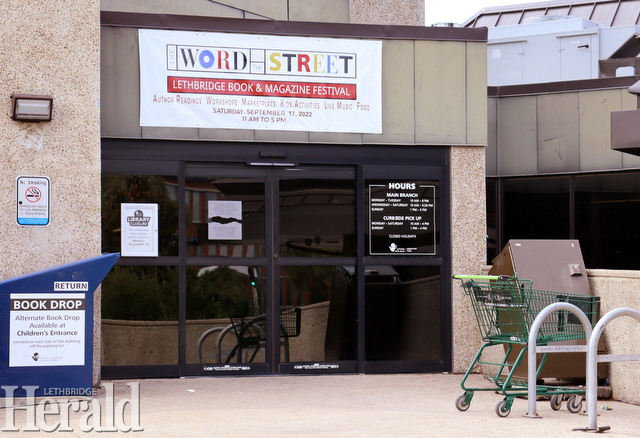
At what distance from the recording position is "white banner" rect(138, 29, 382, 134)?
33.8ft

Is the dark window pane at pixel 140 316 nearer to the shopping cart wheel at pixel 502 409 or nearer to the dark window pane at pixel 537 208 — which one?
the shopping cart wheel at pixel 502 409

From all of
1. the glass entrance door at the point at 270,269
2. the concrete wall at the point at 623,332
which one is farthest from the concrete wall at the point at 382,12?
the concrete wall at the point at 623,332

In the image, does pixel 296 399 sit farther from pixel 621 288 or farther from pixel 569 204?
pixel 569 204

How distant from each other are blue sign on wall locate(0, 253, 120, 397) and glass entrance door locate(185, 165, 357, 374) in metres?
1.77

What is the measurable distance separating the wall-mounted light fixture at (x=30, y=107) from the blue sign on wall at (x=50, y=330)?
149 centimetres

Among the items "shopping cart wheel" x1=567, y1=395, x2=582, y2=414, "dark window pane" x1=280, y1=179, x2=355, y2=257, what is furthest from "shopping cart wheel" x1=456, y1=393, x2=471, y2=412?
"dark window pane" x1=280, y1=179, x2=355, y2=257

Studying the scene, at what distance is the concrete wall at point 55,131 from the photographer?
9.20 metres

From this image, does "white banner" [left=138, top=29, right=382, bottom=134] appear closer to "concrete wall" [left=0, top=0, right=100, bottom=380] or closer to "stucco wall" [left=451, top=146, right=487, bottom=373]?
"concrete wall" [left=0, top=0, right=100, bottom=380]

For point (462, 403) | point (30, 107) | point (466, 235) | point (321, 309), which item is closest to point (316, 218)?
point (321, 309)

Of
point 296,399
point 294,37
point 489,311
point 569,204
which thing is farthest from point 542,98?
point 296,399

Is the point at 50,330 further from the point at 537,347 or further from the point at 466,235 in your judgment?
the point at 466,235

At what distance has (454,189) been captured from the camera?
36.4 feet

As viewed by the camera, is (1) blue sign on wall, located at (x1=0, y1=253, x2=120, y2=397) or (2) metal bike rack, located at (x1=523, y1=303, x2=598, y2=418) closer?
(2) metal bike rack, located at (x1=523, y1=303, x2=598, y2=418)

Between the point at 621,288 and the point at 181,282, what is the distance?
4.55 m
